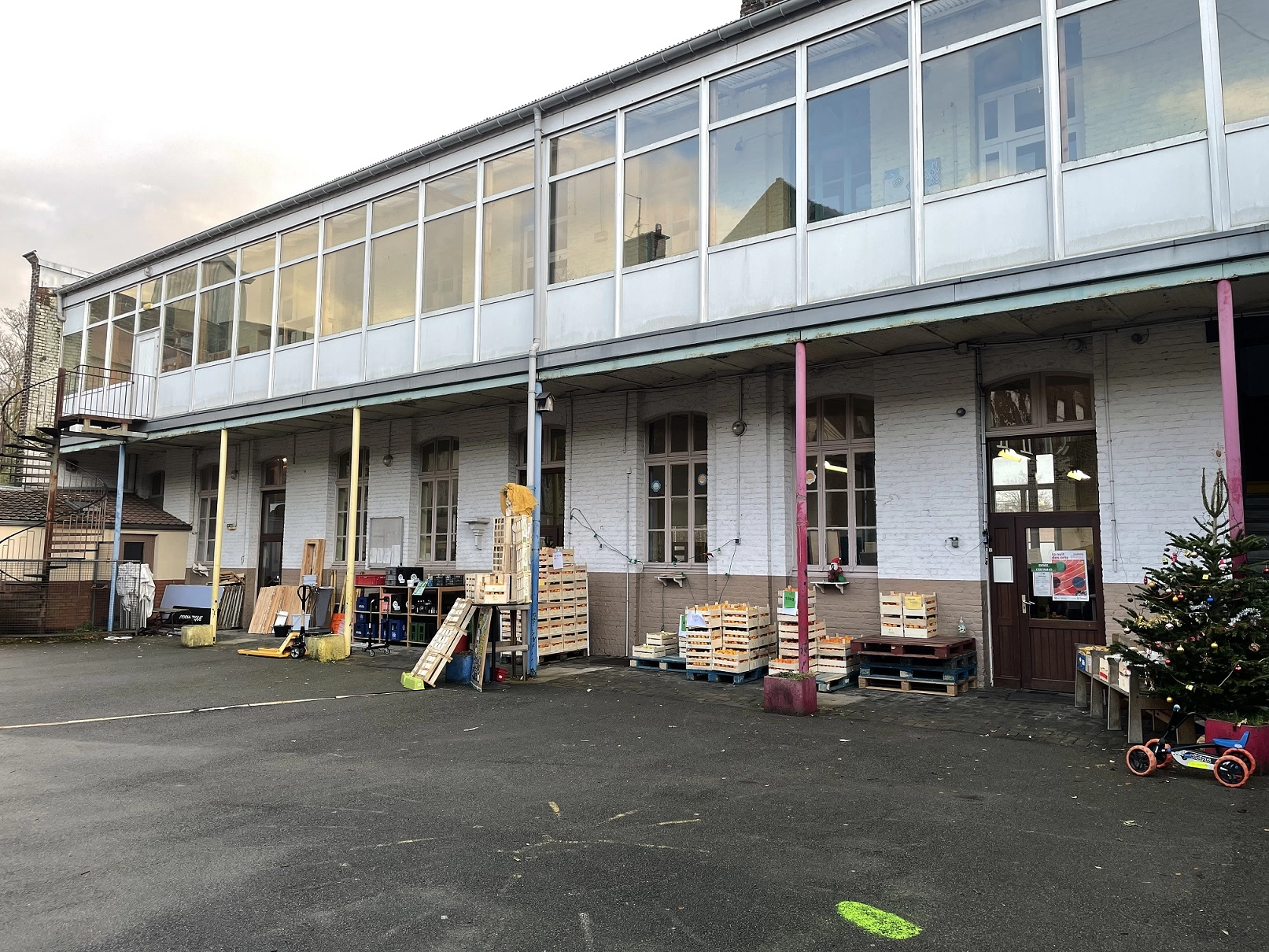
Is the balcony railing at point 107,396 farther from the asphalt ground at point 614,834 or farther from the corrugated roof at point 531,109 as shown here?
the asphalt ground at point 614,834

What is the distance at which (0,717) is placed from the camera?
9.25m

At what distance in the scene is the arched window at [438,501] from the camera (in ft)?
54.1

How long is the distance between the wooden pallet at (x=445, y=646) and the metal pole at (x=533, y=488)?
35.9 inches

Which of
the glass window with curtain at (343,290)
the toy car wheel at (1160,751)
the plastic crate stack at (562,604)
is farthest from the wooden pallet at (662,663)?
the glass window with curtain at (343,290)

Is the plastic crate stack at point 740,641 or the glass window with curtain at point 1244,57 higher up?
the glass window with curtain at point 1244,57

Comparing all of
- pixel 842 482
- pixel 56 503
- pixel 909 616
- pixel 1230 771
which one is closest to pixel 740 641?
pixel 909 616

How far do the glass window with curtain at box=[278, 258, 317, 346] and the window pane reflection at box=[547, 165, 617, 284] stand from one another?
5.67 metres

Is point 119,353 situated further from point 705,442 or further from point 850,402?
point 850,402

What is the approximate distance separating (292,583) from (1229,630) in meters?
16.9

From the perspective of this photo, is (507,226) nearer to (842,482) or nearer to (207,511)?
(842,482)

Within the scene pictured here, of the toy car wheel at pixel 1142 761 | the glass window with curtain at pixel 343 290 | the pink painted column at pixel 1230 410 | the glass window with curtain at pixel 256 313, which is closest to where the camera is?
the toy car wheel at pixel 1142 761

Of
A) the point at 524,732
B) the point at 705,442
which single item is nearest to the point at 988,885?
the point at 524,732

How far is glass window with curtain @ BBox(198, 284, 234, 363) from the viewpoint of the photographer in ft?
58.0

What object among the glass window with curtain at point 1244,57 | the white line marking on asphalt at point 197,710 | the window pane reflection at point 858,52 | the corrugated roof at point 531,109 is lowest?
the white line marking on asphalt at point 197,710
